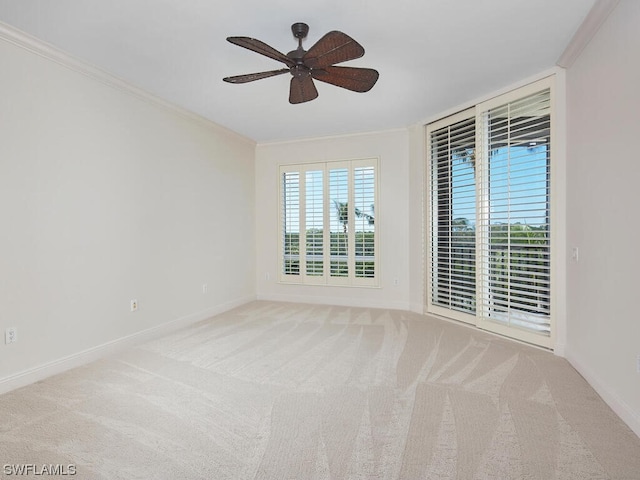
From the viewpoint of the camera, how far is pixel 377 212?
17.2 ft

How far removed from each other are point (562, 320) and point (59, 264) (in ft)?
14.2

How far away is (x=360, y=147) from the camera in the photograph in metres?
5.36

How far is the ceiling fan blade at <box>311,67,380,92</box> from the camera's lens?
2.57 meters

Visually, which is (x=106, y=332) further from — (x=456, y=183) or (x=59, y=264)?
(x=456, y=183)

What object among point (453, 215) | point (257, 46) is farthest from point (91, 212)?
point (453, 215)

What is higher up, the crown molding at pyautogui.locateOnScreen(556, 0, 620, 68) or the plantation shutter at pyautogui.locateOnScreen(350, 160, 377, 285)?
the crown molding at pyautogui.locateOnScreen(556, 0, 620, 68)

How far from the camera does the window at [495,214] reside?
342cm

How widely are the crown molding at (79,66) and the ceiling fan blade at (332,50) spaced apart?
198 cm

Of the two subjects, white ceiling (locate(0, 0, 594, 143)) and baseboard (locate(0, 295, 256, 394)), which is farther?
baseboard (locate(0, 295, 256, 394))

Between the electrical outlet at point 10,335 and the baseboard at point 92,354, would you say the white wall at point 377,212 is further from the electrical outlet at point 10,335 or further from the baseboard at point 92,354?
the electrical outlet at point 10,335

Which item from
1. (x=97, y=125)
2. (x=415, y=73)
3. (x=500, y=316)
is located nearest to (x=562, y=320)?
(x=500, y=316)

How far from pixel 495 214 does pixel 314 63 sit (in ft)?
8.24

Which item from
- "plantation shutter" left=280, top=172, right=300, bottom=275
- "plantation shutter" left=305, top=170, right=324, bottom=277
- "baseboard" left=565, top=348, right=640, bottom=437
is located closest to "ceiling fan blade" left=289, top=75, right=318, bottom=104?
"plantation shutter" left=305, top=170, right=324, bottom=277

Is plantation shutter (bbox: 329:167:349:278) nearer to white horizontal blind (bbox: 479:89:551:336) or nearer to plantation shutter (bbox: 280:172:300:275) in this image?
plantation shutter (bbox: 280:172:300:275)
